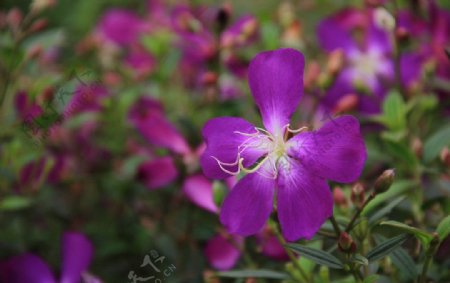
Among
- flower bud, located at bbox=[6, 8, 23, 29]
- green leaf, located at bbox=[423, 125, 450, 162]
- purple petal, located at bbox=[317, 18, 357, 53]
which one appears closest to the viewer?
green leaf, located at bbox=[423, 125, 450, 162]

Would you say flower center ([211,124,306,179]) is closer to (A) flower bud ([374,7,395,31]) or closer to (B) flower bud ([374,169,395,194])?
(B) flower bud ([374,169,395,194])

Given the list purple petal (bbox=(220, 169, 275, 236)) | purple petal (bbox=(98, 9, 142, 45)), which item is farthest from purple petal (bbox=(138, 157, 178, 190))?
purple petal (bbox=(98, 9, 142, 45))

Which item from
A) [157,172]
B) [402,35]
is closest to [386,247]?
[402,35]

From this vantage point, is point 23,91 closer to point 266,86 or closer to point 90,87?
point 90,87

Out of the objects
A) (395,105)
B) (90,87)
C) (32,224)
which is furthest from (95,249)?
(395,105)

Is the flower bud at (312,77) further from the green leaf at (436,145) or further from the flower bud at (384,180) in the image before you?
the flower bud at (384,180)

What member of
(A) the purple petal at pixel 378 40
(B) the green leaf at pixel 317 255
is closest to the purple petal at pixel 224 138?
(B) the green leaf at pixel 317 255

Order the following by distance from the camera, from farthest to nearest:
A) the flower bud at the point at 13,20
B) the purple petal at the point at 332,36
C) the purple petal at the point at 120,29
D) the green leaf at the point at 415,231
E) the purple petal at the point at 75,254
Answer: the purple petal at the point at 120,29 < the purple petal at the point at 332,36 < the flower bud at the point at 13,20 < the purple petal at the point at 75,254 < the green leaf at the point at 415,231
